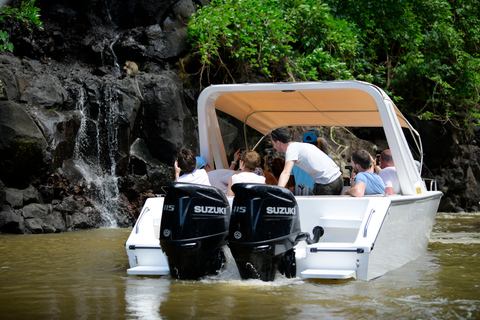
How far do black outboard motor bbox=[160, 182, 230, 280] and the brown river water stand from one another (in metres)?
0.14

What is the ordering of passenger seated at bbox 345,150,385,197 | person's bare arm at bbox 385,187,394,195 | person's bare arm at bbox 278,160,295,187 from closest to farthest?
person's bare arm at bbox 278,160,295,187 → passenger seated at bbox 345,150,385,197 → person's bare arm at bbox 385,187,394,195

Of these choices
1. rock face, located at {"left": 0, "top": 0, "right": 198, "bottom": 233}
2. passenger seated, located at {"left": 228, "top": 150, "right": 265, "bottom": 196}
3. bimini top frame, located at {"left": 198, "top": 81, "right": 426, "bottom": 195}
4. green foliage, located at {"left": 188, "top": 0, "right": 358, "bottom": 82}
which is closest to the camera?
passenger seated, located at {"left": 228, "top": 150, "right": 265, "bottom": 196}

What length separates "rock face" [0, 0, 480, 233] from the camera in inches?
382

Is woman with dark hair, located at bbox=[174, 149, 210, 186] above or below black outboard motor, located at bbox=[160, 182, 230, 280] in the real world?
above

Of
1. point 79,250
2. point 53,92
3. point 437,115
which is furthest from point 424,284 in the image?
point 437,115

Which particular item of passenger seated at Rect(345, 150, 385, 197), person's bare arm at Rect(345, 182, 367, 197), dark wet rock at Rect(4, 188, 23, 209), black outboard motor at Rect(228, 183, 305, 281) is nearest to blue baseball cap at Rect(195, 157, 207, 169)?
passenger seated at Rect(345, 150, 385, 197)

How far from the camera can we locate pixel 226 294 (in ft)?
13.5

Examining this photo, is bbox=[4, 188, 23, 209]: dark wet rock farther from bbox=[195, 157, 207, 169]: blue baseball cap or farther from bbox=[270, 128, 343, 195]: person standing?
bbox=[270, 128, 343, 195]: person standing

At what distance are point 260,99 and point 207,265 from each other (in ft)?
8.89

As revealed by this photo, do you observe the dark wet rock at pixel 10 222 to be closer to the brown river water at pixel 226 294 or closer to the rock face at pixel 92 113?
the rock face at pixel 92 113

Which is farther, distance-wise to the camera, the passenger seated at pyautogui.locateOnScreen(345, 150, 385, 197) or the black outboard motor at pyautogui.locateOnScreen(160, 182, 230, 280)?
the passenger seated at pyautogui.locateOnScreen(345, 150, 385, 197)

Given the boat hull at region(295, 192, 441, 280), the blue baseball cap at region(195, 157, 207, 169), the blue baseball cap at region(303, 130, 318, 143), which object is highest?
the blue baseball cap at region(303, 130, 318, 143)

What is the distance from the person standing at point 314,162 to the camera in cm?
545

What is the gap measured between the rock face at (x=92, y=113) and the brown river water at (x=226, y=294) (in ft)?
12.6
